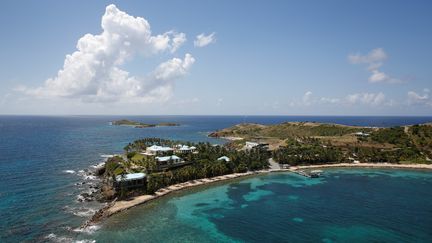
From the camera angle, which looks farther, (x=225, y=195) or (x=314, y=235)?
(x=225, y=195)

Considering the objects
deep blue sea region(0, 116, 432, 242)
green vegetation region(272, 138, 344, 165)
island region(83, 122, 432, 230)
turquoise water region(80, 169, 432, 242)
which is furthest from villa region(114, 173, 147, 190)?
green vegetation region(272, 138, 344, 165)

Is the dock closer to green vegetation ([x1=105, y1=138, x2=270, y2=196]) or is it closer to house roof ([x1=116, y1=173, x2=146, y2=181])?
green vegetation ([x1=105, y1=138, x2=270, y2=196])

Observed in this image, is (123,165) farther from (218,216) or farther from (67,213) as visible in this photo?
(218,216)

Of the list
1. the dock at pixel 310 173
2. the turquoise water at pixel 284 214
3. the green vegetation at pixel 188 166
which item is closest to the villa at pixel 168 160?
the green vegetation at pixel 188 166

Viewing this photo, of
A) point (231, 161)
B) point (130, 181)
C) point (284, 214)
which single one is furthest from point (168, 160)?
point (284, 214)

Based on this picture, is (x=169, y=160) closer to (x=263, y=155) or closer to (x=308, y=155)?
(x=263, y=155)

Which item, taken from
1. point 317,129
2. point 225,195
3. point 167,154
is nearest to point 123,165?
point 167,154
